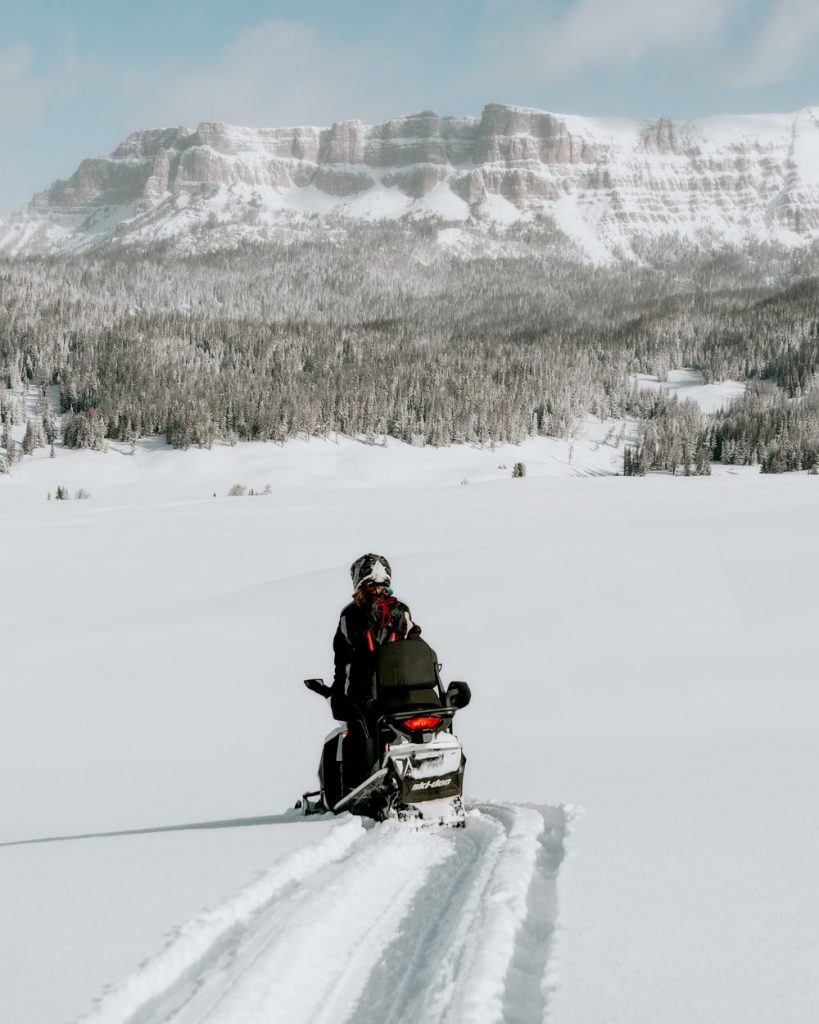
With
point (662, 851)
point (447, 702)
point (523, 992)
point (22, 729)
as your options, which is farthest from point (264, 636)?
point (523, 992)

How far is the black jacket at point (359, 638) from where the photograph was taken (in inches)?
267

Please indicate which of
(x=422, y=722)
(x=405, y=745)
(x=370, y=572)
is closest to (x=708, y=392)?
(x=370, y=572)

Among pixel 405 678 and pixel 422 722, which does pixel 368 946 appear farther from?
pixel 405 678

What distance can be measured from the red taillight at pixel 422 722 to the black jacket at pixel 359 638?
18.2 inches

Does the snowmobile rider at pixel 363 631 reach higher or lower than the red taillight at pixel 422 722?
higher

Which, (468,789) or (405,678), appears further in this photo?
(468,789)

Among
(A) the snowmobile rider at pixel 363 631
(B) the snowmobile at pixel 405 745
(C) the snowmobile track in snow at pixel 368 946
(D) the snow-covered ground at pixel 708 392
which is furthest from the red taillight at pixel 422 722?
(D) the snow-covered ground at pixel 708 392

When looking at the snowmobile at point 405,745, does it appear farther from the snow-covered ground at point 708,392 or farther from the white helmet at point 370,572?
the snow-covered ground at point 708,392

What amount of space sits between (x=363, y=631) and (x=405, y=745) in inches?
38.6

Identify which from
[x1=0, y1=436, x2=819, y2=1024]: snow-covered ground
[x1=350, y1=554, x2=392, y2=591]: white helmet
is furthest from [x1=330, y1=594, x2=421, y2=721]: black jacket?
[x1=0, y1=436, x2=819, y2=1024]: snow-covered ground

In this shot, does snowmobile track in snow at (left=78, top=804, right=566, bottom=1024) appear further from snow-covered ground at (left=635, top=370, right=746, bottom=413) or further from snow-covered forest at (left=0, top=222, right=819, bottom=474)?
snow-covered ground at (left=635, top=370, right=746, bottom=413)

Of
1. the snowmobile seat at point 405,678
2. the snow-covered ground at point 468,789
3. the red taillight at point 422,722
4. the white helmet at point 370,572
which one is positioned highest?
the white helmet at point 370,572

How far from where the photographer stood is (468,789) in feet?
27.6

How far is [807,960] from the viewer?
Result: 358cm
